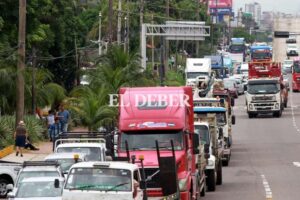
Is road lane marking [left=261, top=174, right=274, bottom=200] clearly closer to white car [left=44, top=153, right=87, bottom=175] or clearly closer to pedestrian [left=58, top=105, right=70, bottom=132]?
white car [left=44, top=153, right=87, bottom=175]

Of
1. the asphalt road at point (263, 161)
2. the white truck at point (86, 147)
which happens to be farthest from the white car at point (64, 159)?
the asphalt road at point (263, 161)

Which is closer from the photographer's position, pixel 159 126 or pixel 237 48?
pixel 159 126

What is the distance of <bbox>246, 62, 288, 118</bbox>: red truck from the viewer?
71.0 m

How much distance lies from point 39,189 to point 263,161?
19.3 metres

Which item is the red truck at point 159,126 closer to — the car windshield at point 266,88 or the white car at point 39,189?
the white car at point 39,189

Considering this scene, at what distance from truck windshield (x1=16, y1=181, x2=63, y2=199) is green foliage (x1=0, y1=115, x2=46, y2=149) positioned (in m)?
18.0

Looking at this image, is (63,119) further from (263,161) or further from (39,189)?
(39,189)

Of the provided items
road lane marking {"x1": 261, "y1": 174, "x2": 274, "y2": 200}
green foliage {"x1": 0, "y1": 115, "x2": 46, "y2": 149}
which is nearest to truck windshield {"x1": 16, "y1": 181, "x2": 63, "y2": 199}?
road lane marking {"x1": 261, "y1": 174, "x2": 274, "y2": 200}

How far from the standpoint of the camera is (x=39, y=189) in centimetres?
2717

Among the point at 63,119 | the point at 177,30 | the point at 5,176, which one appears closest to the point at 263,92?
the point at 177,30

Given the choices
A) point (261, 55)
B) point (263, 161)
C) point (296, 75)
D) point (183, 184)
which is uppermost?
point (261, 55)

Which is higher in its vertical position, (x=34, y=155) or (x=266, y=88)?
(x=266, y=88)

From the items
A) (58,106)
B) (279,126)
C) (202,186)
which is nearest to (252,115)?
(279,126)

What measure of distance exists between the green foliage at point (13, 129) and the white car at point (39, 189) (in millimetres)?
17909
